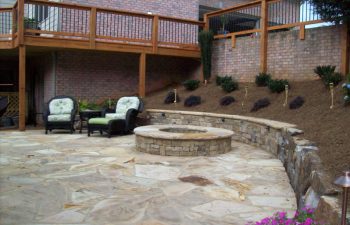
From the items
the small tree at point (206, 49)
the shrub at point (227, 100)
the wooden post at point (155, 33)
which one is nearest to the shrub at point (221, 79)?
the small tree at point (206, 49)

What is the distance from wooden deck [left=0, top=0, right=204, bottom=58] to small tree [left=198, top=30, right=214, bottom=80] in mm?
468

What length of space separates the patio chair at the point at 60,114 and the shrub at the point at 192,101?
3.13 m

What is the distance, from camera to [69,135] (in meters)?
9.98

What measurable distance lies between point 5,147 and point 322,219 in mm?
6619

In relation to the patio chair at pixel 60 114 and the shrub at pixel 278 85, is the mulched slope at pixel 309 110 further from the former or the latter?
the patio chair at pixel 60 114

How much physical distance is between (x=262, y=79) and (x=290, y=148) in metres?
5.27

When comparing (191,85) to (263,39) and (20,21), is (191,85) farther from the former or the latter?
(20,21)

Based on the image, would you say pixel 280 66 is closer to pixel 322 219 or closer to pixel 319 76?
pixel 319 76

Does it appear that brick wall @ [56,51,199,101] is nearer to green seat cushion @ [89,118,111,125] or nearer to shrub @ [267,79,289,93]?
green seat cushion @ [89,118,111,125]

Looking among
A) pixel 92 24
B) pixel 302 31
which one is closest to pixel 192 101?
pixel 302 31

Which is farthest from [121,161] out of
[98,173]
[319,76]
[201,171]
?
[319,76]

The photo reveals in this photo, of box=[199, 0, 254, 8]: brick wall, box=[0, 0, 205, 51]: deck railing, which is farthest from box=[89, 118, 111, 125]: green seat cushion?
box=[199, 0, 254, 8]: brick wall

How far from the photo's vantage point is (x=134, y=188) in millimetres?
4684

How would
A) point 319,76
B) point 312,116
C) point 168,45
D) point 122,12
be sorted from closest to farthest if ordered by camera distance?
1. point 312,116
2. point 319,76
3. point 122,12
4. point 168,45
